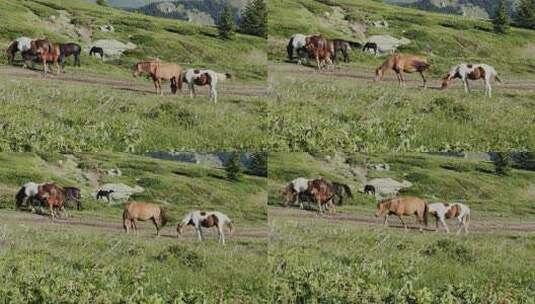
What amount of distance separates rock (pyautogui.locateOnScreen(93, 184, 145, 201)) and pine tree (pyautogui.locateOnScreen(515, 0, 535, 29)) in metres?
6.11

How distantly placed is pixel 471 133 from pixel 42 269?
6.34 metres

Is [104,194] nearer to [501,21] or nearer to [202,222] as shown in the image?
[202,222]

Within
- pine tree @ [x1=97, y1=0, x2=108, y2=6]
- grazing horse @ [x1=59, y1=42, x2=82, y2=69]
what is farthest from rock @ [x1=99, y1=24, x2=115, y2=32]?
pine tree @ [x1=97, y1=0, x2=108, y2=6]

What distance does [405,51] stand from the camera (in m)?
17.7

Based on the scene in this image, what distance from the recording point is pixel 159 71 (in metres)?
17.3

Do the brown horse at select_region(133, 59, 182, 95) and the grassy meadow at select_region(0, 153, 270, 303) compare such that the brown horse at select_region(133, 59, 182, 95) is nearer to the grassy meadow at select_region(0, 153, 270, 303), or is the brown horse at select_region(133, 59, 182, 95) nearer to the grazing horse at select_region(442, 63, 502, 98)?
the grassy meadow at select_region(0, 153, 270, 303)

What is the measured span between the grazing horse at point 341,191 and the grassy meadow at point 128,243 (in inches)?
42.3

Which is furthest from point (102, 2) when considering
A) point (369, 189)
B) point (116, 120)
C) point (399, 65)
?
point (369, 189)

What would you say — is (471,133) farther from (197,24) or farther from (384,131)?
(197,24)

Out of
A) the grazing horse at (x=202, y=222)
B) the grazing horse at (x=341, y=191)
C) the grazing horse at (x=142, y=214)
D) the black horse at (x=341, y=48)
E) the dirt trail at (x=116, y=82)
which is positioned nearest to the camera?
the dirt trail at (x=116, y=82)

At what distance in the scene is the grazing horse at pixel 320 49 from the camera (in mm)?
17469

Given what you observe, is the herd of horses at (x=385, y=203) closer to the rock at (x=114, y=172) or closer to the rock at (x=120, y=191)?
the rock at (x=120, y=191)

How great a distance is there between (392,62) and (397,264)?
2.92 meters

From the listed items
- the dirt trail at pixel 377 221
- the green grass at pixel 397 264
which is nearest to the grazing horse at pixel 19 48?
the dirt trail at pixel 377 221
